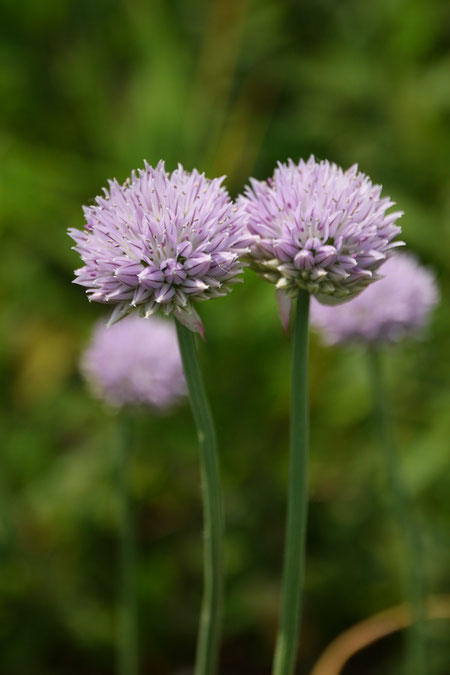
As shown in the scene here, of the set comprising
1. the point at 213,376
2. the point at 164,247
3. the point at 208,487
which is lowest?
the point at 208,487

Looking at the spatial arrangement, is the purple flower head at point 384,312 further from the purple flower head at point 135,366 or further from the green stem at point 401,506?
the purple flower head at point 135,366

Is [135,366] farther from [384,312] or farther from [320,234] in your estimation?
[320,234]

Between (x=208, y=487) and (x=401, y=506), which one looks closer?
(x=208, y=487)

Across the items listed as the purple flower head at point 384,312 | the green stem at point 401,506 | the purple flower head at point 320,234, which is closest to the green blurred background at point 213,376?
the green stem at point 401,506

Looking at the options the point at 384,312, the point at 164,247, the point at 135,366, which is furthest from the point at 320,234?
the point at 135,366

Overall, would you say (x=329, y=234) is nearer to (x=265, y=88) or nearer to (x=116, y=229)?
(x=116, y=229)

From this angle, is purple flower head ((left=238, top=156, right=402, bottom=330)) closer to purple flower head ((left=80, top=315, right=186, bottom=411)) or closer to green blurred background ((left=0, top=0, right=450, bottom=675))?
purple flower head ((left=80, top=315, right=186, bottom=411))
